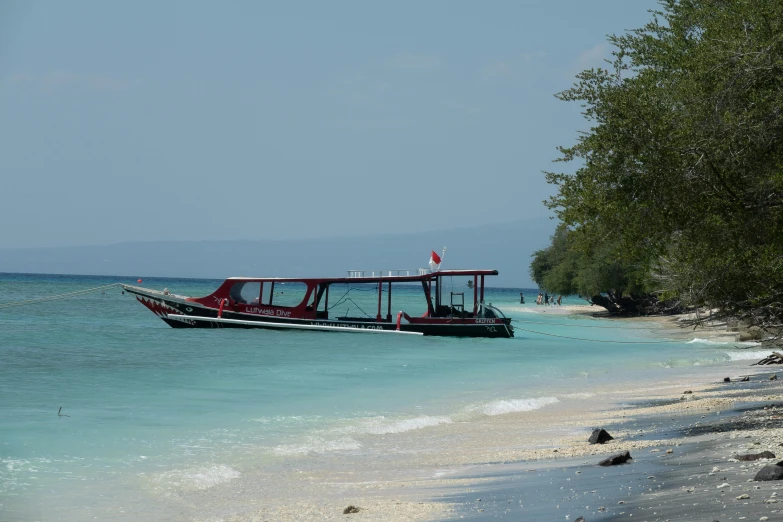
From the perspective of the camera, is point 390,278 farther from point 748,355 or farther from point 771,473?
point 771,473

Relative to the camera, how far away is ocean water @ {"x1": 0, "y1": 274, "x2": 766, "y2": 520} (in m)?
12.2

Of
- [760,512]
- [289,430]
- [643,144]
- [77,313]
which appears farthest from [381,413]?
[77,313]

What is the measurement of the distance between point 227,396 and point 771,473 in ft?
51.1

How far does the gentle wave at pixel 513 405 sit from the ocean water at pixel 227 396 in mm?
49

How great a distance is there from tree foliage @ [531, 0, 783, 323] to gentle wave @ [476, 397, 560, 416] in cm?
483

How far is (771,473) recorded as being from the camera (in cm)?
811

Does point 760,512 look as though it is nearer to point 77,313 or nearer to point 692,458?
point 692,458

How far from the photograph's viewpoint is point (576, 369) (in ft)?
99.7

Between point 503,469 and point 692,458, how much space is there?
228 centimetres

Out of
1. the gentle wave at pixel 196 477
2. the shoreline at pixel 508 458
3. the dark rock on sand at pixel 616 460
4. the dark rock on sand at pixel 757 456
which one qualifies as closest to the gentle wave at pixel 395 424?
the shoreline at pixel 508 458

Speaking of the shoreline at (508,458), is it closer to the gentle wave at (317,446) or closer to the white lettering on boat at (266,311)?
the gentle wave at (317,446)

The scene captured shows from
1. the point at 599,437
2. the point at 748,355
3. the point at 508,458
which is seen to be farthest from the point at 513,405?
the point at 748,355

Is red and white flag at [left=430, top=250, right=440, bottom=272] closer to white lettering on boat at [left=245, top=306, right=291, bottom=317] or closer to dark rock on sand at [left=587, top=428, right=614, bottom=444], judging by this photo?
white lettering on boat at [left=245, top=306, right=291, bottom=317]

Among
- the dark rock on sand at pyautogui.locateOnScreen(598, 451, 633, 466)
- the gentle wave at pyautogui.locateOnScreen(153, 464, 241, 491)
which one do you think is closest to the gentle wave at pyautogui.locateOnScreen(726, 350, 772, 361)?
the dark rock on sand at pyautogui.locateOnScreen(598, 451, 633, 466)
